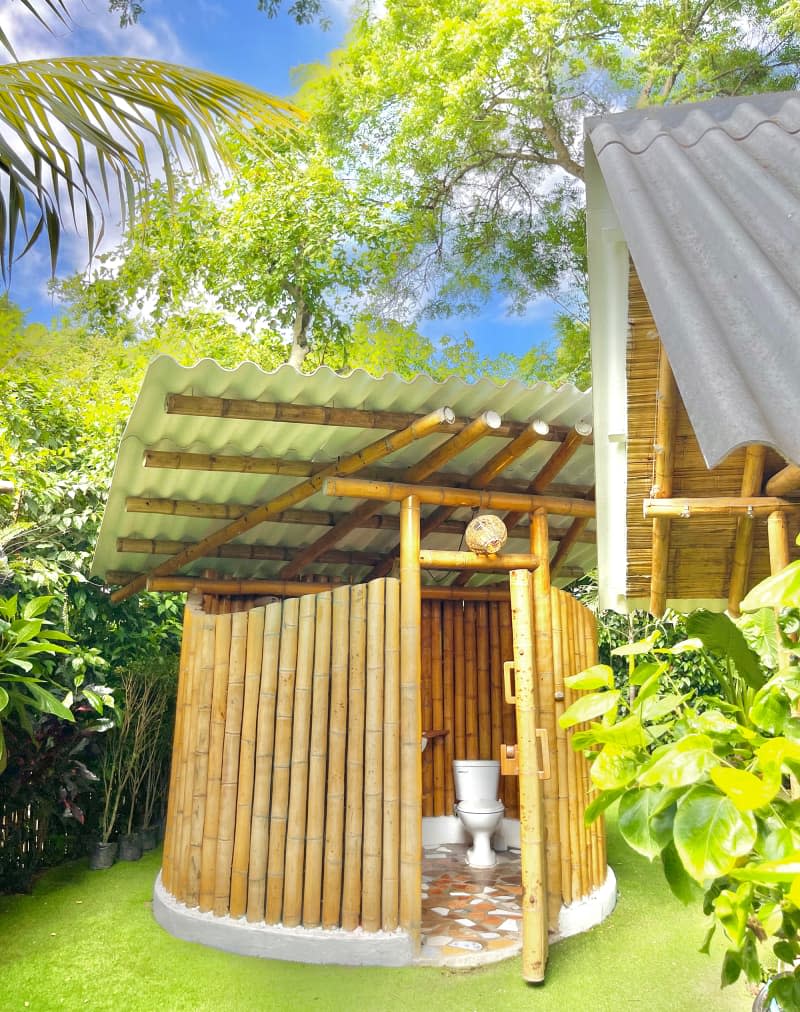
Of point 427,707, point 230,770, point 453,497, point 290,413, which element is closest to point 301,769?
point 230,770

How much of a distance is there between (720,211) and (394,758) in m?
3.07

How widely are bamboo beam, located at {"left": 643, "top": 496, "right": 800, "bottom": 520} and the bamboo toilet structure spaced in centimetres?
190

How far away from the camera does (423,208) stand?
1633cm

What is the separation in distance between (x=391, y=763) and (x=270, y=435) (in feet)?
5.45

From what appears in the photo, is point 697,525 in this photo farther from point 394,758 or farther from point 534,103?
point 534,103

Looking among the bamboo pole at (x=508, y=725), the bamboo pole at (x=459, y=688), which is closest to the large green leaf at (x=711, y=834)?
the bamboo pole at (x=508, y=725)

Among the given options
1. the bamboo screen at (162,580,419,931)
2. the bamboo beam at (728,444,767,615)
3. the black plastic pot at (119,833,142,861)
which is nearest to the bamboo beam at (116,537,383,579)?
the bamboo screen at (162,580,419,931)

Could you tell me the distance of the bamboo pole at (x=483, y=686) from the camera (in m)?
6.71

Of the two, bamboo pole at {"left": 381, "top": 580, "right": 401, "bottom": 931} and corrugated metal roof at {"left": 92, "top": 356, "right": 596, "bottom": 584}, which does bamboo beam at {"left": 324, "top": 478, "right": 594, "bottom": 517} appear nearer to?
corrugated metal roof at {"left": 92, "top": 356, "right": 596, "bottom": 584}

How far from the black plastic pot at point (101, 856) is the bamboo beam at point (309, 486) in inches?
70.2

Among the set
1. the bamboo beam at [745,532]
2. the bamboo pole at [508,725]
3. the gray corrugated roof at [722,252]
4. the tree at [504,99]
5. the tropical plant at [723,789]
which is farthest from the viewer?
the tree at [504,99]

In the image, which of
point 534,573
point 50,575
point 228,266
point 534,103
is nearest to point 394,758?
point 534,573

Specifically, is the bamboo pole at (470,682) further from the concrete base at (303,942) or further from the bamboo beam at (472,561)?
the concrete base at (303,942)

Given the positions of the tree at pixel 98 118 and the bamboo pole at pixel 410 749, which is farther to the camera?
the bamboo pole at pixel 410 749
